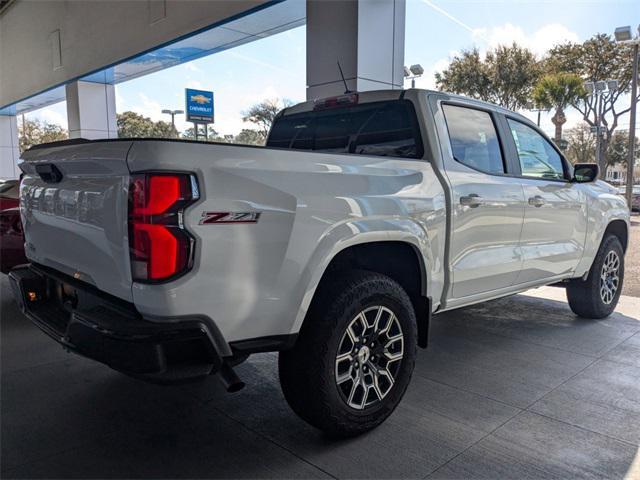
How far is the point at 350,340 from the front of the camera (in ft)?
8.78

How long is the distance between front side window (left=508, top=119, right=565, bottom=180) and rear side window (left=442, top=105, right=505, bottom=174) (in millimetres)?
321

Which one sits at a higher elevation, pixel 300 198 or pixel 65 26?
pixel 65 26

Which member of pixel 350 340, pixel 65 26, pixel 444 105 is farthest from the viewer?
pixel 65 26

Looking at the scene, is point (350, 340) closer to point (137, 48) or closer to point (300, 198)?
point (300, 198)

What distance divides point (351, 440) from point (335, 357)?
1.71ft

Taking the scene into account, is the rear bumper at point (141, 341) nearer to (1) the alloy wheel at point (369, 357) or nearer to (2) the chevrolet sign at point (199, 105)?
(1) the alloy wheel at point (369, 357)

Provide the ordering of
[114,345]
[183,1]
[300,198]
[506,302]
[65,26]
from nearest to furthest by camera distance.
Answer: [114,345] → [300,198] → [506,302] → [183,1] → [65,26]

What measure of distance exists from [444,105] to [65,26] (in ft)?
46.2

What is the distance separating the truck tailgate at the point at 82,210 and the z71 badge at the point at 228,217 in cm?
35

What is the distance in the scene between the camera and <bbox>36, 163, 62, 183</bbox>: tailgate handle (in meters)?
2.64

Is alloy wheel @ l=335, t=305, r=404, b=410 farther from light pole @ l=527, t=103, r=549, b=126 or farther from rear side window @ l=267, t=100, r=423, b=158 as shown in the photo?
light pole @ l=527, t=103, r=549, b=126

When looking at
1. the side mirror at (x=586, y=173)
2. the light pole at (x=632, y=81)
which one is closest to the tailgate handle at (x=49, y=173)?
the side mirror at (x=586, y=173)

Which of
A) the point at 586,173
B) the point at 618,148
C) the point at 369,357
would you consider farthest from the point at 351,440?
the point at 618,148

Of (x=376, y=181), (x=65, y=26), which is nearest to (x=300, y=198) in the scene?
(x=376, y=181)
